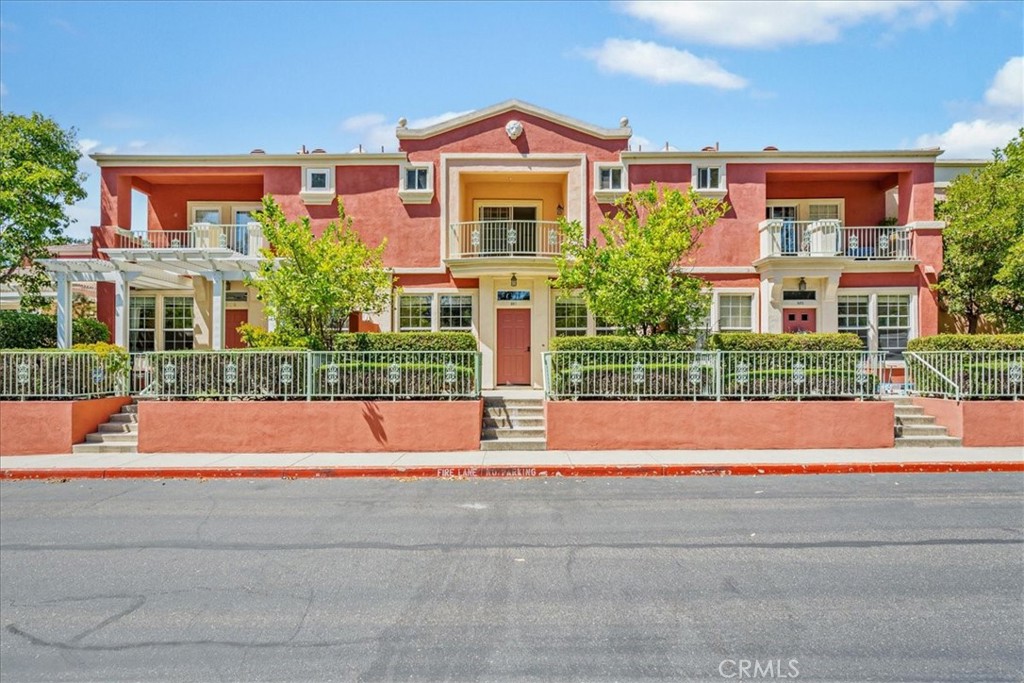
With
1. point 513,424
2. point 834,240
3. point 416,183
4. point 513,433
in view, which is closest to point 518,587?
point 513,433

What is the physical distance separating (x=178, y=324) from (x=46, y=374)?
7.77 m

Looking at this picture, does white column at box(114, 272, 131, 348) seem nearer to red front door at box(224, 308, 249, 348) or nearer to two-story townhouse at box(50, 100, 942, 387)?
two-story townhouse at box(50, 100, 942, 387)

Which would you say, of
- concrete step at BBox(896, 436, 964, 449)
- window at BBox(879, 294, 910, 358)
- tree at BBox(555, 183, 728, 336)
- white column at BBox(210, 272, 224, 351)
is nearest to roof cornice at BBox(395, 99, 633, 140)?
tree at BBox(555, 183, 728, 336)

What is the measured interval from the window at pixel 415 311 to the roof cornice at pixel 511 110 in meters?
4.62

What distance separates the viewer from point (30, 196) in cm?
1812

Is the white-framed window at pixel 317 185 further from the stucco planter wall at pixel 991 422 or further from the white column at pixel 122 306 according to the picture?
the stucco planter wall at pixel 991 422

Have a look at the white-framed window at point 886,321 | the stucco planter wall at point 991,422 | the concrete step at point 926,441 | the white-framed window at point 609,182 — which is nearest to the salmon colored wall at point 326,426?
the concrete step at point 926,441

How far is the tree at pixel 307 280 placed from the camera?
13969mm

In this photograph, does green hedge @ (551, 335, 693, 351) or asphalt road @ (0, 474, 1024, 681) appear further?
green hedge @ (551, 335, 693, 351)

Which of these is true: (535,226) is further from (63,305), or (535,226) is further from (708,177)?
(63,305)

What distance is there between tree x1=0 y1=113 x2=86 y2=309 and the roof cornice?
945 cm

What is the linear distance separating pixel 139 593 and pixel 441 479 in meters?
5.58

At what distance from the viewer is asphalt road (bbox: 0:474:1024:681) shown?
174 inches

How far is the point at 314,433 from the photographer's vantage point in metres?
12.9
